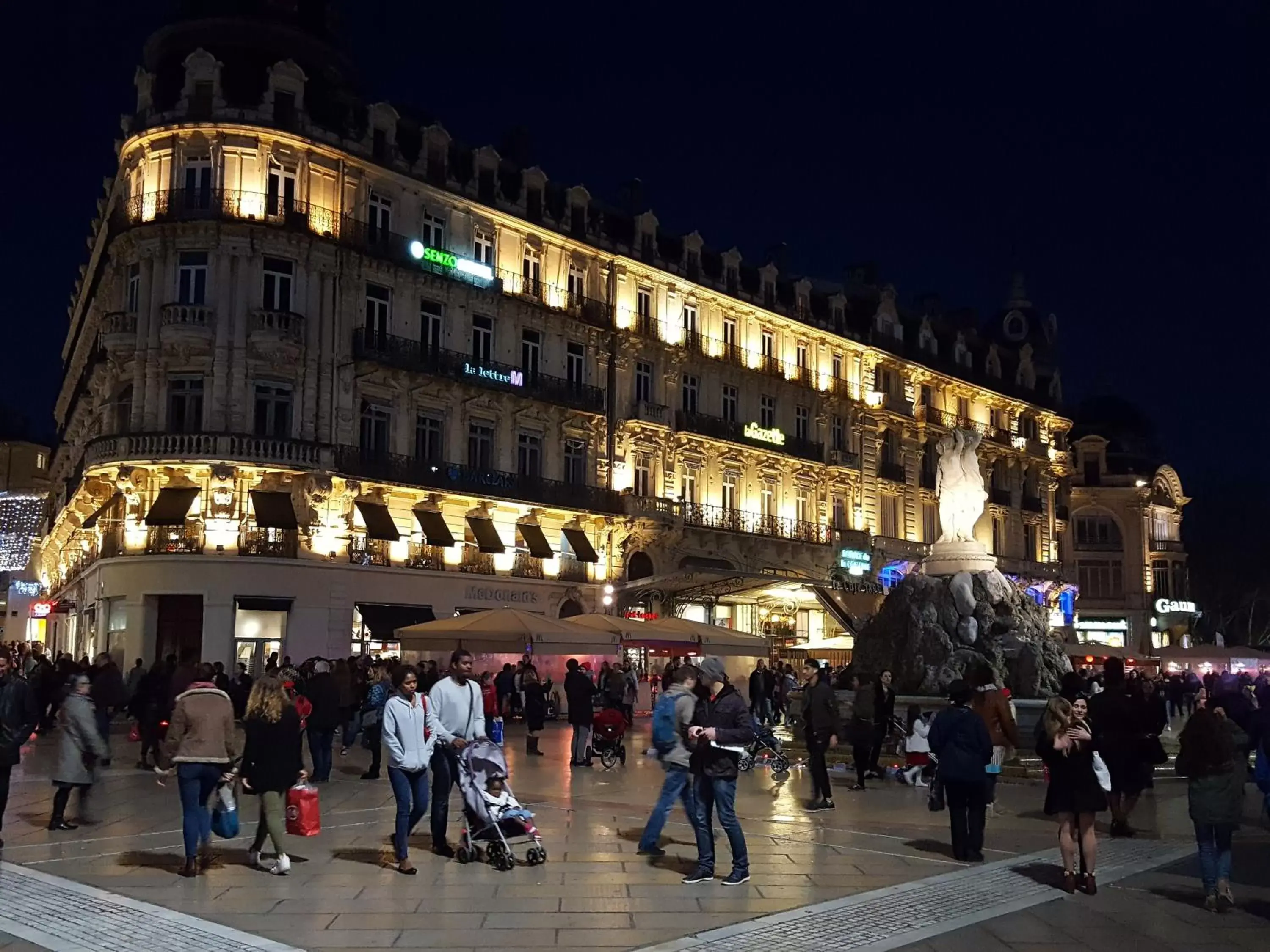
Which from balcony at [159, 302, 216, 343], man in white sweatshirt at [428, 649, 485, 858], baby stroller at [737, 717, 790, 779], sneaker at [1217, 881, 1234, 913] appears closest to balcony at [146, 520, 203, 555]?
balcony at [159, 302, 216, 343]

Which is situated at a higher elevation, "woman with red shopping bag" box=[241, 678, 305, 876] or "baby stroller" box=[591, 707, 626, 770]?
"woman with red shopping bag" box=[241, 678, 305, 876]

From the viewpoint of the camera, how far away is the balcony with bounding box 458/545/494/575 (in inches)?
1430

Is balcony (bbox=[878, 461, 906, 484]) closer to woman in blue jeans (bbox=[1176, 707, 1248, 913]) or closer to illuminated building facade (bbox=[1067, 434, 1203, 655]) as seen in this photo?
illuminated building facade (bbox=[1067, 434, 1203, 655])

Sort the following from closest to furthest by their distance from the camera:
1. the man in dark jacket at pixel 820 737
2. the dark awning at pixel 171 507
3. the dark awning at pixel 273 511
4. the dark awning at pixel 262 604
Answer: the man in dark jacket at pixel 820 737 < the dark awning at pixel 171 507 < the dark awning at pixel 273 511 < the dark awning at pixel 262 604

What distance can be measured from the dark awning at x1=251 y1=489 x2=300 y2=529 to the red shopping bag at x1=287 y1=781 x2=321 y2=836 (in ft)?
70.6

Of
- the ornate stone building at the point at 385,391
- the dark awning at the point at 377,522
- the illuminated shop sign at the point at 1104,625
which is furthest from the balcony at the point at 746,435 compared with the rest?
the illuminated shop sign at the point at 1104,625

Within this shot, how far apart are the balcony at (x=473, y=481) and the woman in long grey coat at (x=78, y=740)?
69.7 feet

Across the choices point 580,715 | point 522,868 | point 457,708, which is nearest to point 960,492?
point 580,715

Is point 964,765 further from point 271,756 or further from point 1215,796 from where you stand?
point 271,756

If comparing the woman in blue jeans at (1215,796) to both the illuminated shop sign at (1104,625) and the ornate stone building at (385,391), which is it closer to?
the ornate stone building at (385,391)

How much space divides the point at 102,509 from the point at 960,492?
23.3 m

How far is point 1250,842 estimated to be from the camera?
42.7 feet

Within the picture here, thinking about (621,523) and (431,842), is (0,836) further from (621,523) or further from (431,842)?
(621,523)

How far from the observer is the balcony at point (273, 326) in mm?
32531
